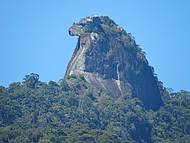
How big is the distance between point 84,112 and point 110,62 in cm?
1123

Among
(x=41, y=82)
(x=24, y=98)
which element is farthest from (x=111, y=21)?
(x=24, y=98)

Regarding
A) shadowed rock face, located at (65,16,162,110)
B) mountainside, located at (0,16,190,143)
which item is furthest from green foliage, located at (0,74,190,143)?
shadowed rock face, located at (65,16,162,110)

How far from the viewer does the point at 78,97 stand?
271 feet

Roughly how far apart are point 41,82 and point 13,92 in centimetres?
718

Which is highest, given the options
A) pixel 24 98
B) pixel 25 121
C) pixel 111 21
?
pixel 111 21

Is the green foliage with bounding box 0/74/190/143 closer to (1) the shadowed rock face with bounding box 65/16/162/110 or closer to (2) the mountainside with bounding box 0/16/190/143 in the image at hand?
(2) the mountainside with bounding box 0/16/190/143

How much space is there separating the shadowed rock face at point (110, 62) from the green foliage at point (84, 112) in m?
1.84

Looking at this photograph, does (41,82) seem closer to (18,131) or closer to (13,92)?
(13,92)

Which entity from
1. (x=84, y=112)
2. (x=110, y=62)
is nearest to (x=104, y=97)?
(x=84, y=112)

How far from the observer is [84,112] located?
259ft

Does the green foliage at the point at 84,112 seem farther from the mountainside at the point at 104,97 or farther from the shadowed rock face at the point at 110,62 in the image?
the shadowed rock face at the point at 110,62

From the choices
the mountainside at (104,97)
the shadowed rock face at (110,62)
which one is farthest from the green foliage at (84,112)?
the shadowed rock face at (110,62)

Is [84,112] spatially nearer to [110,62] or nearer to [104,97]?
[104,97]

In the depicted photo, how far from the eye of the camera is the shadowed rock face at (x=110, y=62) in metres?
85.6
